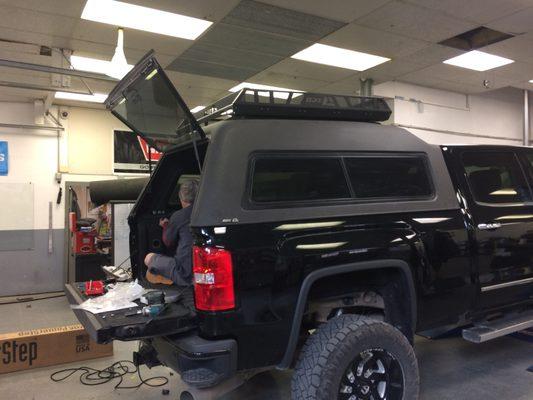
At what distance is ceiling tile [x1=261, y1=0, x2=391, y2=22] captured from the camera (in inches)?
195

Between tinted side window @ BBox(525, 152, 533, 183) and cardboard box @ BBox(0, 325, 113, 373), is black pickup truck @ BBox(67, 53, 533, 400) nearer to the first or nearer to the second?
tinted side window @ BBox(525, 152, 533, 183)

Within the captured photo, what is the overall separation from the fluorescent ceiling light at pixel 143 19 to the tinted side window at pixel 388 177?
3.40 meters

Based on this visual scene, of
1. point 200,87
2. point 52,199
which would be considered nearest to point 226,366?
point 200,87

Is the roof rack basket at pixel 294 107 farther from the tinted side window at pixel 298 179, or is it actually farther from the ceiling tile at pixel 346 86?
the ceiling tile at pixel 346 86

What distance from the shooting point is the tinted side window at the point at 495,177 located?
11.1 feet

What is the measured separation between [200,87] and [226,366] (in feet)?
21.9

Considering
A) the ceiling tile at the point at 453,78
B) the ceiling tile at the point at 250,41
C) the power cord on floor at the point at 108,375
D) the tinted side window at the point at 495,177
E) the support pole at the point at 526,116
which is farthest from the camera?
the support pole at the point at 526,116

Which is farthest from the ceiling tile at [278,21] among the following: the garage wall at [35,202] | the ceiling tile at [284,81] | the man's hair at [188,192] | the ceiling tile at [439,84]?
the garage wall at [35,202]

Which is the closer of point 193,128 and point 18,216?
point 193,128

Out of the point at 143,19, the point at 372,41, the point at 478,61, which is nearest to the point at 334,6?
the point at 372,41

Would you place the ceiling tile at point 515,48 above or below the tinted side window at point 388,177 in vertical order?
above

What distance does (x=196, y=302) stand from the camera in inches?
93.0

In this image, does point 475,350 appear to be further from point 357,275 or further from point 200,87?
point 200,87

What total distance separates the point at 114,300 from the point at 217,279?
Answer: 0.83 m
